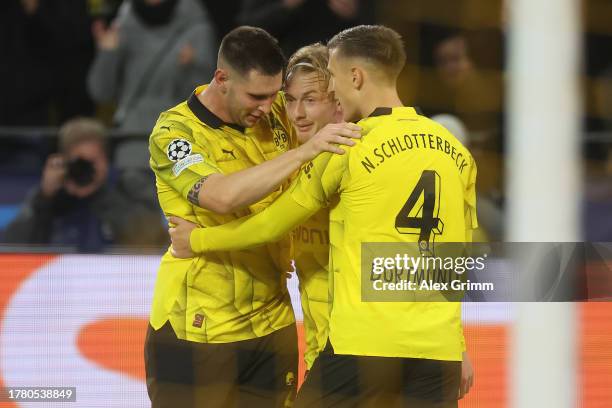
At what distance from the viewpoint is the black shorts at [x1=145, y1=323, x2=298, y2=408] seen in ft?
11.5

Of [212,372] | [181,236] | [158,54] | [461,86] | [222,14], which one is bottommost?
[212,372]

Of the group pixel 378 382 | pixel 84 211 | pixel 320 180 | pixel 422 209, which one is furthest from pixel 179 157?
pixel 84 211

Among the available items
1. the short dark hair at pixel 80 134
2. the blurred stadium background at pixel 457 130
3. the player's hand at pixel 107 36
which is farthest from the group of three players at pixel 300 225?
the player's hand at pixel 107 36

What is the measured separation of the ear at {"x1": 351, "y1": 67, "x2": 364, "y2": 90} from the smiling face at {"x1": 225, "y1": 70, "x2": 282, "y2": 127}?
445mm

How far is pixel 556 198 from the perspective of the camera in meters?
2.76

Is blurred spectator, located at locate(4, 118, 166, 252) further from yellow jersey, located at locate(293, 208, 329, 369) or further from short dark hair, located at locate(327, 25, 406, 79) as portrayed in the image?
short dark hair, located at locate(327, 25, 406, 79)

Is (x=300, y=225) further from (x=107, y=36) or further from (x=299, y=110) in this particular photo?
(x=107, y=36)

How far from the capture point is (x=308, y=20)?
5.81 meters

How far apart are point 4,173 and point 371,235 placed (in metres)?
3.62

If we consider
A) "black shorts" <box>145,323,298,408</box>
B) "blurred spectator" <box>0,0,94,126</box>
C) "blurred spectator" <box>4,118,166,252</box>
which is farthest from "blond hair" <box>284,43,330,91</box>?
"blurred spectator" <box>0,0,94,126</box>

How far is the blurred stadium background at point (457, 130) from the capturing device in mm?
2773

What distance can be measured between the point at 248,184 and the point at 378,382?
0.69 m

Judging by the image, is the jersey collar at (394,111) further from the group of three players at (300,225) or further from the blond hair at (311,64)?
the blond hair at (311,64)

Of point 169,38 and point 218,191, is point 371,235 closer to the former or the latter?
point 218,191
